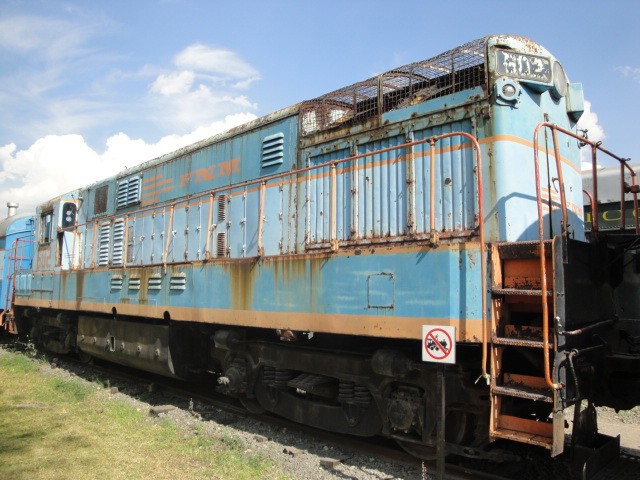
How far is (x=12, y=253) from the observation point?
13.4 meters

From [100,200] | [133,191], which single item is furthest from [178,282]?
[100,200]

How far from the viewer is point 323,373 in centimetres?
525

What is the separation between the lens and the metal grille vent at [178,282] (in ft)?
21.9

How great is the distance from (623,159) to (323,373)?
3.77 m

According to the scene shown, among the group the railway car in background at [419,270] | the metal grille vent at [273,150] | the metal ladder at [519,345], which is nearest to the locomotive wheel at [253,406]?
the railway car in background at [419,270]

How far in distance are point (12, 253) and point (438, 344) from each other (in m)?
13.2

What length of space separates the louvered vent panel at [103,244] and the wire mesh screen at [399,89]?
5.32m

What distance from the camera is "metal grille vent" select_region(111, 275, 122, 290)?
811 centimetres

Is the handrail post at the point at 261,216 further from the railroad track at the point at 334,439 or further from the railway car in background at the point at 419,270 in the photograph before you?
the railroad track at the point at 334,439

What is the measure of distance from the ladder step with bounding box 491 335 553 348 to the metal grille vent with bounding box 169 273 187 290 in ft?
13.9

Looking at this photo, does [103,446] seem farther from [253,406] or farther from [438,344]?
[438,344]

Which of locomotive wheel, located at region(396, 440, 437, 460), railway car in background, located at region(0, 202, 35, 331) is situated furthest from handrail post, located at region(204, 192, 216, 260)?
railway car in background, located at region(0, 202, 35, 331)

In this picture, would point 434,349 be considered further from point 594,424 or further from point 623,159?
point 623,159

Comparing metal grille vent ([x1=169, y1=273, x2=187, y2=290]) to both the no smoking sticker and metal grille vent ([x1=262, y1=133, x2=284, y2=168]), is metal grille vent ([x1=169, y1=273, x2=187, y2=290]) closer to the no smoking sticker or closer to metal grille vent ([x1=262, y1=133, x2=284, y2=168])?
metal grille vent ([x1=262, y1=133, x2=284, y2=168])
